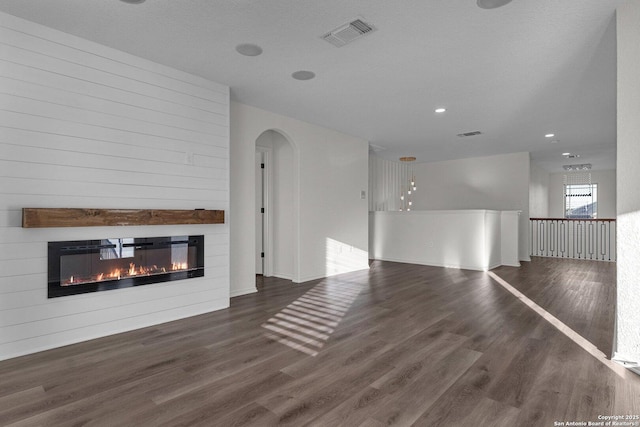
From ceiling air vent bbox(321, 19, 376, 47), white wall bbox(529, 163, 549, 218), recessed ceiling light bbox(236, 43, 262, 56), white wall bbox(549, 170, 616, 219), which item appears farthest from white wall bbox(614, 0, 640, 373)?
white wall bbox(549, 170, 616, 219)

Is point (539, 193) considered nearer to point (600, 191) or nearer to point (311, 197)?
point (600, 191)

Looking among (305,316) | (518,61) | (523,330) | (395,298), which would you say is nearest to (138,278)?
(305,316)

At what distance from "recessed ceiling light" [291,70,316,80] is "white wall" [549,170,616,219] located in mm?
12495

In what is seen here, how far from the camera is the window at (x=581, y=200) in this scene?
12.2 metres

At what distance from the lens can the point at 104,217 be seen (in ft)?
9.99

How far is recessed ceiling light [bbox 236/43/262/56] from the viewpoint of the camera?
3098 millimetres

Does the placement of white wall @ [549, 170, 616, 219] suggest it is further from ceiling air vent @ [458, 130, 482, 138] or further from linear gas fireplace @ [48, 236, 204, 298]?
linear gas fireplace @ [48, 236, 204, 298]

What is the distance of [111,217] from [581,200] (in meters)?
14.7

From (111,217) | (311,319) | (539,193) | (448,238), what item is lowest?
(311,319)

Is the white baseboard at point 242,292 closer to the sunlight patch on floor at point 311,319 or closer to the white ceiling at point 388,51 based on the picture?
the sunlight patch on floor at point 311,319

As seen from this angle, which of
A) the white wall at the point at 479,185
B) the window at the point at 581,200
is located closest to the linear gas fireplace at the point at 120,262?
the white wall at the point at 479,185

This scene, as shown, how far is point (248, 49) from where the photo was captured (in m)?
3.16

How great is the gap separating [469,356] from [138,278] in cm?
301

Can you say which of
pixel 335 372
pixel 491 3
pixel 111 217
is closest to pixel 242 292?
pixel 111 217
